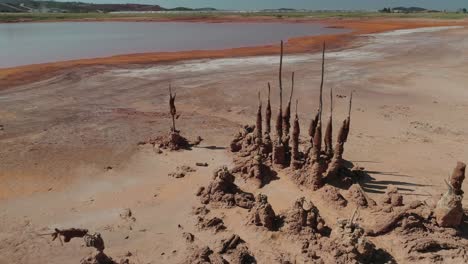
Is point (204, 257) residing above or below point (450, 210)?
A: below

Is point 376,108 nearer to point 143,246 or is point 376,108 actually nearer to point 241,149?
point 241,149

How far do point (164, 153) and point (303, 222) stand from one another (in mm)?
8167

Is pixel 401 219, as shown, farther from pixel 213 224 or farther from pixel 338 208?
pixel 213 224

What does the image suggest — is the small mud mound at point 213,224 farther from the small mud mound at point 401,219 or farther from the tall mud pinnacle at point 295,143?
the small mud mound at point 401,219

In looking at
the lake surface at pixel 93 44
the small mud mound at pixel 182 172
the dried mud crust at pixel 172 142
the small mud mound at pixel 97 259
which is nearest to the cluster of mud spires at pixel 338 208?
the small mud mound at pixel 182 172

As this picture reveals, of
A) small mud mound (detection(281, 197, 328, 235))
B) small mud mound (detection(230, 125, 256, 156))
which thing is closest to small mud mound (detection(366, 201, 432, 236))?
small mud mound (detection(281, 197, 328, 235))

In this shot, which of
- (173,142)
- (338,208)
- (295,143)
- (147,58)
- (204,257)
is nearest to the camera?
(204,257)

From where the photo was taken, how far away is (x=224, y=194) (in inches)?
520

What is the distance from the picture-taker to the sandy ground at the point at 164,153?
12148mm

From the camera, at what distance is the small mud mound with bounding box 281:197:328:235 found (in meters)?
11.2

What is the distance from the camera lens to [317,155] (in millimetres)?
13672

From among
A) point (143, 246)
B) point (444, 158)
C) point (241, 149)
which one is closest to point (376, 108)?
point (444, 158)

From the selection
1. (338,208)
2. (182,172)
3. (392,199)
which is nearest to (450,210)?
(392,199)

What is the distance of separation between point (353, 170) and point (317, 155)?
5.95 ft
